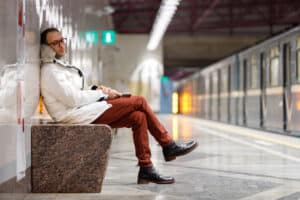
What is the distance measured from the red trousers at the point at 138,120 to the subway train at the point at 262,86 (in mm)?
6701

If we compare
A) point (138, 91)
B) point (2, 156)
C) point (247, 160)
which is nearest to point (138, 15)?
point (138, 91)

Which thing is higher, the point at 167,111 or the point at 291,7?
the point at 291,7

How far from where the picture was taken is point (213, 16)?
28.2 m

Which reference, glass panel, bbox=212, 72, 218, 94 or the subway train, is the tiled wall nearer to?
the subway train

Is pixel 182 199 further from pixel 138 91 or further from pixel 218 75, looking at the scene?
pixel 138 91

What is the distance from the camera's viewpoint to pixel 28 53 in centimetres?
383

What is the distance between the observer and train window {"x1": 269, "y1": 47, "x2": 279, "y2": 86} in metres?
12.4

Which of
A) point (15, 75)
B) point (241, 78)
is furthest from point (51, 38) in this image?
point (241, 78)

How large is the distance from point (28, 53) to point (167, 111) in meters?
31.4

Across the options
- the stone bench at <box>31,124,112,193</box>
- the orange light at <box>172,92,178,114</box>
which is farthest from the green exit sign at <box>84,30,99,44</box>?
the orange light at <box>172,92,178,114</box>

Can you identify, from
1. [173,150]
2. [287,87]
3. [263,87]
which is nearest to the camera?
[173,150]

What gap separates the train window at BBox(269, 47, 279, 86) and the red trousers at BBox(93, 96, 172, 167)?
8.10 meters

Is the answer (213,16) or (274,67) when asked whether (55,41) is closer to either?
(274,67)

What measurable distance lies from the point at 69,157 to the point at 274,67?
924 cm
